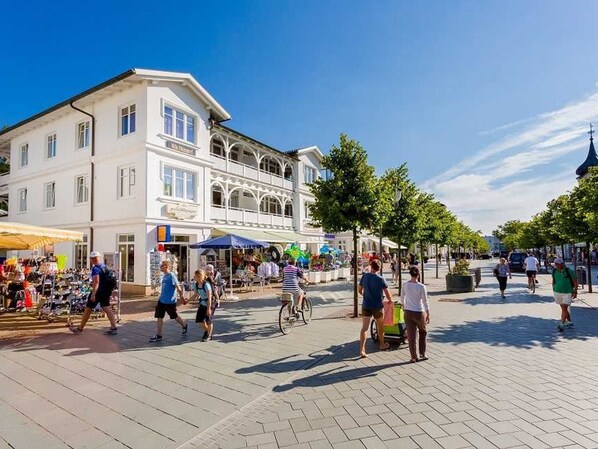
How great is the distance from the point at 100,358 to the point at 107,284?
7.56 ft

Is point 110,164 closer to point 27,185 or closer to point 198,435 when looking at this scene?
point 27,185

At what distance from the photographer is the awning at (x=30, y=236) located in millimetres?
10117

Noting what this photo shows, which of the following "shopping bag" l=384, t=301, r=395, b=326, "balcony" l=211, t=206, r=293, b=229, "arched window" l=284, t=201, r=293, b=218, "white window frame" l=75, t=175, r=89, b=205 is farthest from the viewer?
"arched window" l=284, t=201, r=293, b=218

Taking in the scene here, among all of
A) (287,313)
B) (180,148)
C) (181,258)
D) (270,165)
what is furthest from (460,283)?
(270,165)

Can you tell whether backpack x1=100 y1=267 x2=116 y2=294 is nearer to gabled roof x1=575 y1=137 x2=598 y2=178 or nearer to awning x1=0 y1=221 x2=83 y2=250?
awning x1=0 y1=221 x2=83 y2=250

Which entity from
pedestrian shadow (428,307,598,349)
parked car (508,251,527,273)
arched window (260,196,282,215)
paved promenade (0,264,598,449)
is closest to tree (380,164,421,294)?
pedestrian shadow (428,307,598,349)

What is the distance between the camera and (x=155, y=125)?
17094mm

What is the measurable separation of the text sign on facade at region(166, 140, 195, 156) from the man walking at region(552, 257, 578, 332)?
53.4 ft

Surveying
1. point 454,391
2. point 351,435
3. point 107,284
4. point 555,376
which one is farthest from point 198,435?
point 107,284

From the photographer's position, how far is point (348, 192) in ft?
35.9

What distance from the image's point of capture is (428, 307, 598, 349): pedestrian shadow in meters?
7.47

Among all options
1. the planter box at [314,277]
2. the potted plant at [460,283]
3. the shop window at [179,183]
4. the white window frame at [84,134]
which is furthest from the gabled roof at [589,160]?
the white window frame at [84,134]

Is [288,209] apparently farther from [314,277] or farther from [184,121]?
[184,121]

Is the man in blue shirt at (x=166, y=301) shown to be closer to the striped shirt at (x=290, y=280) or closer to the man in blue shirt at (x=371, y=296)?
the striped shirt at (x=290, y=280)
